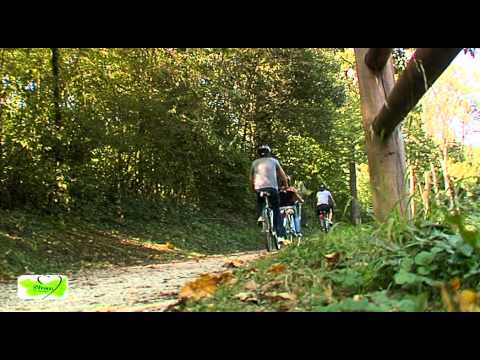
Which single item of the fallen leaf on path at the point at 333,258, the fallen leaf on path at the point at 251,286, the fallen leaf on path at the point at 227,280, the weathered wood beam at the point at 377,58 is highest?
the weathered wood beam at the point at 377,58

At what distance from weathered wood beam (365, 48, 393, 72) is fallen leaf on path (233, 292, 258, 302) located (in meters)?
1.42

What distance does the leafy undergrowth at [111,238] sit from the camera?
630 cm

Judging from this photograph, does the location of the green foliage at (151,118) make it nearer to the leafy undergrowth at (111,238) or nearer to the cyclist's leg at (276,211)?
the leafy undergrowth at (111,238)

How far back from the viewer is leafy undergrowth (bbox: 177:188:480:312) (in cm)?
125

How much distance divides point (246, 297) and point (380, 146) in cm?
142

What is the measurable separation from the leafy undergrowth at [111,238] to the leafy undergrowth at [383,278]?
413 centimetres

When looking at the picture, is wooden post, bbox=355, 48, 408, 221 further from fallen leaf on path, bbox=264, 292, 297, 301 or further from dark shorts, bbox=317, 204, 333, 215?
dark shorts, bbox=317, 204, 333, 215

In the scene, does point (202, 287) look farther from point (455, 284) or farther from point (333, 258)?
point (455, 284)

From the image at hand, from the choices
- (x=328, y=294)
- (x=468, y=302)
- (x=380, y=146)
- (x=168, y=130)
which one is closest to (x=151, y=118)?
(x=168, y=130)

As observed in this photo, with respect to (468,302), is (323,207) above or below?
above

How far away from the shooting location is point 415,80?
1.89 meters

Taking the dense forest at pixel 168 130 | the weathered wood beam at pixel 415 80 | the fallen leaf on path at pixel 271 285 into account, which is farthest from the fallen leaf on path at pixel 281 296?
the dense forest at pixel 168 130

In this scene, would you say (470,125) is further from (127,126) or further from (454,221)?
(127,126)
